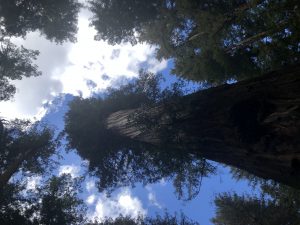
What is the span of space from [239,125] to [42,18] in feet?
59.8

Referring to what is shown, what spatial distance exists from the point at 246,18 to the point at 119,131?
8.08 metres

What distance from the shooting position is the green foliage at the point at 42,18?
21438 millimetres

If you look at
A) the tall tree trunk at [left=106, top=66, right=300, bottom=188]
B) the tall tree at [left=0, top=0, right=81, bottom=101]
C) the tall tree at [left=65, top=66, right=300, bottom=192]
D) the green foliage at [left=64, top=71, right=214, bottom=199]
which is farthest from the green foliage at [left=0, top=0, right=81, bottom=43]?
the tall tree trunk at [left=106, top=66, right=300, bottom=188]

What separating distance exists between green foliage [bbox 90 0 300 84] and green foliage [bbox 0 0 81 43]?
11.7 ft

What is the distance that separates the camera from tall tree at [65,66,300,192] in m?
7.57

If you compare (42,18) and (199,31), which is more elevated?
(42,18)

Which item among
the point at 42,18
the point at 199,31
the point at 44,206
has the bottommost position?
the point at 44,206

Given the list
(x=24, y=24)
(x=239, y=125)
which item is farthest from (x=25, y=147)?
(x=239, y=125)

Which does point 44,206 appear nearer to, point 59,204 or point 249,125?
point 59,204

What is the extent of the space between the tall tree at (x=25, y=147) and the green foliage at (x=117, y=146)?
1.57 meters

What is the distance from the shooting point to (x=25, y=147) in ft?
66.1

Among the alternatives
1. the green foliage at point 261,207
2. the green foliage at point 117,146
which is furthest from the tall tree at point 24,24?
the green foliage at point 261,207

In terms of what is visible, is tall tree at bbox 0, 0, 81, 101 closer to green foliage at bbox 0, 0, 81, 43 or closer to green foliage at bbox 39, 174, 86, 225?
green foliage at bbox 0, 0, 81, 43

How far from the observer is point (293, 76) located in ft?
26.1
